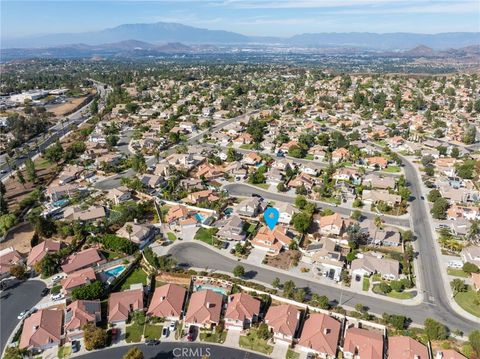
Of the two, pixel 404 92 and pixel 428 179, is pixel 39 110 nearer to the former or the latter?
pixel 428 179

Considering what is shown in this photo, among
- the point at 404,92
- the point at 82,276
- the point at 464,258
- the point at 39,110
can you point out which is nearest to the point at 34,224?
the point at 82,276

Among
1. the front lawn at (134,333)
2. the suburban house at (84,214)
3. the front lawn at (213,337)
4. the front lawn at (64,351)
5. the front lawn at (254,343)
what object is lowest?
the front lawn at (64,351)

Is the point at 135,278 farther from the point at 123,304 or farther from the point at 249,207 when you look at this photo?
the point at 249,207

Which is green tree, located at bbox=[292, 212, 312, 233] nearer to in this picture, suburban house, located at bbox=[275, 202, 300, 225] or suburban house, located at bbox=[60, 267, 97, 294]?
suburban house, located at bbox=[275, 202, 300, 225]

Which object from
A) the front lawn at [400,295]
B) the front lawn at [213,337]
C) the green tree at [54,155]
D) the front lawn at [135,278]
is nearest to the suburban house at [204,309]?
the front lawn at [213,337]

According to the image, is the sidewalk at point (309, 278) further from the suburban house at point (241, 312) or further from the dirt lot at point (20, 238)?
the dirt lot at point (20, 238)

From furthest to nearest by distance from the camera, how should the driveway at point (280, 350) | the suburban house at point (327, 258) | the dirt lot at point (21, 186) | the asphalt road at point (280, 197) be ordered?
the dirt lot at point (21, 186) → the asphalt road at point (280, 197) → the suburban house at point (327, 258) → the driveway at point (280, 350)
